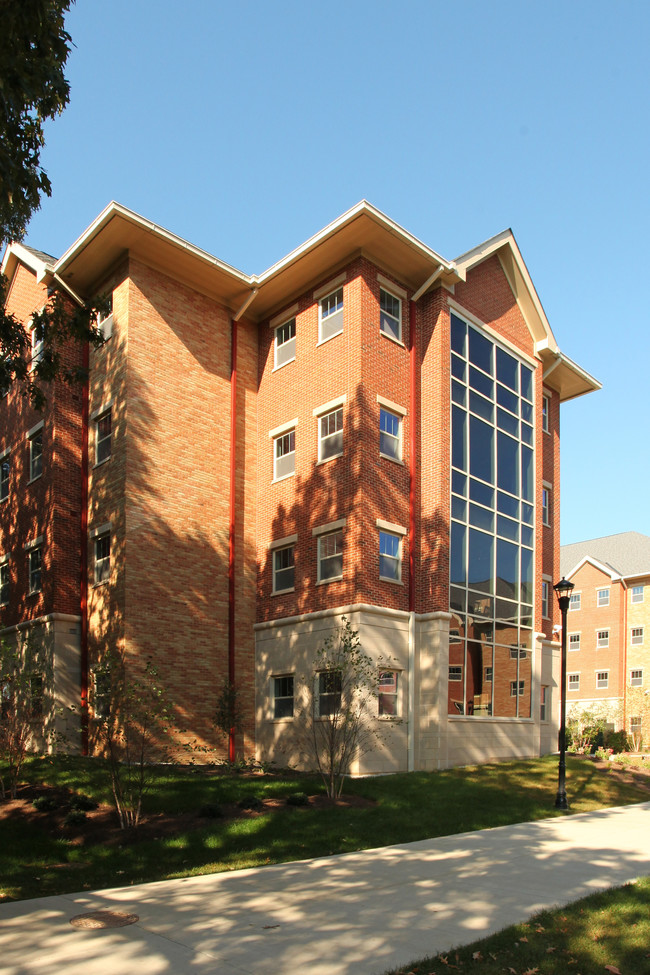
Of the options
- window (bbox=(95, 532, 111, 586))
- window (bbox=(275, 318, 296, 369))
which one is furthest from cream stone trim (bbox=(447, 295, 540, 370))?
window (bbox=(95, 532, 111, 586))

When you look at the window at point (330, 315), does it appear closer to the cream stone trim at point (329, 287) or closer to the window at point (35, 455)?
the cream stone trim at point (329, 287)

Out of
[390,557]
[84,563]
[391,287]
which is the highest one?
[391,287]

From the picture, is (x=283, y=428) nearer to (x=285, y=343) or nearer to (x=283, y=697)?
(x=285, y=343)

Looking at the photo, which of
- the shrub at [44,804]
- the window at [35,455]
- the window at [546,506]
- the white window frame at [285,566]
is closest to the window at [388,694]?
the white window frame at [285,566]

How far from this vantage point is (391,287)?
23562mm

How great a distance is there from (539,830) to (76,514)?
15.3 m

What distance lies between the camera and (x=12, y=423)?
2809 centimetres

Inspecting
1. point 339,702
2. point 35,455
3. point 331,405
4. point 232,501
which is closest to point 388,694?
point 339,702

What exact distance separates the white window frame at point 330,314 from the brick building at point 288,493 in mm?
88

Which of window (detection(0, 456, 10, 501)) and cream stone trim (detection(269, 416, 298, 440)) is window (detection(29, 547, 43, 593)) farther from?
cream stone trim (detection(269, 416, 298, 440))

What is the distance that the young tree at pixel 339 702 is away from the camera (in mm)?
19141

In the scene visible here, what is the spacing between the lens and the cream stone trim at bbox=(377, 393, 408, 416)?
891 inches

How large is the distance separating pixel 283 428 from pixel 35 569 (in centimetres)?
855

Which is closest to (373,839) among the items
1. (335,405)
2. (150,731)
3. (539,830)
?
(539,830)
